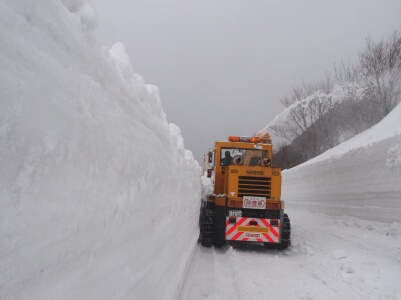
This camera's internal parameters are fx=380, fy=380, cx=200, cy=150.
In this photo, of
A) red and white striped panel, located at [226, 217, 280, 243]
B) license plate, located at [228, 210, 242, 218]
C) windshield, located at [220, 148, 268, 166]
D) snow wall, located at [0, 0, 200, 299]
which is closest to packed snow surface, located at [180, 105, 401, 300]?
red and white striped panel, located at [226, 217, 280, 243]

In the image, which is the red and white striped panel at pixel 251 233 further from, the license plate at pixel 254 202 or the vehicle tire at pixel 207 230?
the vehicle tire at pixel 207 230

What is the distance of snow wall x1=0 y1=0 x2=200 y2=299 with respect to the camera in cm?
120

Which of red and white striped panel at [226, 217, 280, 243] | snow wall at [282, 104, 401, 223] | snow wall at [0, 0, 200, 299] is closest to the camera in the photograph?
snow wall at [0, 0, 200, 299]

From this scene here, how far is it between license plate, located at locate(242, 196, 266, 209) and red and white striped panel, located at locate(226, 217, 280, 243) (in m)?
0.34

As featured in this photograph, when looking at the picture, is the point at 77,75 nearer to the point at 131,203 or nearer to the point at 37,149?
the point at 37,149

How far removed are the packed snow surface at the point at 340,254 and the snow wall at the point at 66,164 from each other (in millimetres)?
3402

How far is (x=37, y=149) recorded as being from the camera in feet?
4.31

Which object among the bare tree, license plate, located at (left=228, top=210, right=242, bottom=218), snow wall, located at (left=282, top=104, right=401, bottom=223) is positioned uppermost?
the bare tree

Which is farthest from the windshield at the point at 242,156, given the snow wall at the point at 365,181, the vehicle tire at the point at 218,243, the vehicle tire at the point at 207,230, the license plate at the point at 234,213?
the snow wall at the point at 365,181

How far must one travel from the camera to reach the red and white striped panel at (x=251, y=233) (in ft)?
31.8

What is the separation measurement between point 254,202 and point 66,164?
8.70 m

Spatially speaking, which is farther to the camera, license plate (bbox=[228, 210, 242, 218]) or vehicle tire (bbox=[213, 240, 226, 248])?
vehicle tire (bbox=[213, 240, 226, 248])

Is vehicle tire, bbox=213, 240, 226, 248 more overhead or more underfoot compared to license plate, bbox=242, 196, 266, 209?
more underfoot

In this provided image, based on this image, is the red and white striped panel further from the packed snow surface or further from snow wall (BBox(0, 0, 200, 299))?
snow wall (BBox(0, 0, 200, 299))
